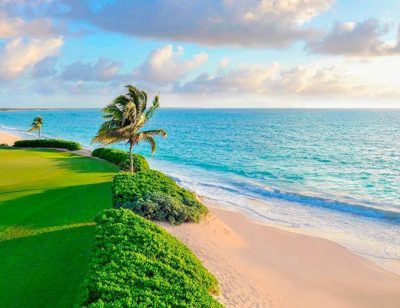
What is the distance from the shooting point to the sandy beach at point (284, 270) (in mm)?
13195

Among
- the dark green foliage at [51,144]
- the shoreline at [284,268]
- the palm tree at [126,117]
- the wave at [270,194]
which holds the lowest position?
the wave at [270,194]

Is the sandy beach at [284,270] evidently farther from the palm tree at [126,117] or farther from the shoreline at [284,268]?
the palm tree at [126,117]

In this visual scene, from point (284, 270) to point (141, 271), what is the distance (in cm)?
796

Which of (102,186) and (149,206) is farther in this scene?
(102,186)

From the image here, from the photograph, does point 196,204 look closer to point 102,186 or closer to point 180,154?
point 102,186

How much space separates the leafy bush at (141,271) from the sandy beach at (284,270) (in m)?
1.83

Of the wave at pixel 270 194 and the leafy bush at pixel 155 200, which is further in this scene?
the wave at pixel 270 194

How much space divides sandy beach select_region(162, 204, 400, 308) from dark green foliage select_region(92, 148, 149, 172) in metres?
10.8

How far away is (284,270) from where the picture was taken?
15789 mm

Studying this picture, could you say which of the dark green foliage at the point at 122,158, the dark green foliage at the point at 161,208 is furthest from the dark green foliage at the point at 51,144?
the dark green foliage at the point at 161,208

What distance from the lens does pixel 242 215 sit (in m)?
24.5

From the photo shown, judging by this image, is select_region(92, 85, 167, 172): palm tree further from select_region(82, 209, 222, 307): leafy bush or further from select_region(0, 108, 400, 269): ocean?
select_region(82, 209, 222, 307): leafy bush

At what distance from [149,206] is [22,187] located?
10478 mm

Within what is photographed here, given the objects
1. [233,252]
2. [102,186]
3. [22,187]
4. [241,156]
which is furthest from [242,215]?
[241,156]
